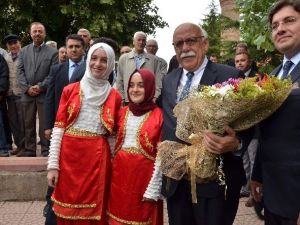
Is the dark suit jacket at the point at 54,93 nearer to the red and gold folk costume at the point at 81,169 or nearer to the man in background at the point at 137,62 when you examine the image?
the red and gold folk costume at the point at 81,169

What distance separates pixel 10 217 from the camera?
216 inches

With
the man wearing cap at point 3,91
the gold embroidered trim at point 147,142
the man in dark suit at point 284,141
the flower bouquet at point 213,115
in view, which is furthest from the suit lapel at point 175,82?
the man wearing cap at point 3,91

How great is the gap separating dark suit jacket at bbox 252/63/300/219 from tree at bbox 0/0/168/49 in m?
18.3

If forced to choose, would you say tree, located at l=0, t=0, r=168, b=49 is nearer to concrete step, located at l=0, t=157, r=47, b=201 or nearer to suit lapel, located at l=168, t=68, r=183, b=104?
concrete step, located at l=0, t=157, r=47, b=201

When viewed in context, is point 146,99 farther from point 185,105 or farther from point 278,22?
point 278,22

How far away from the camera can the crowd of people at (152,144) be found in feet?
8.95

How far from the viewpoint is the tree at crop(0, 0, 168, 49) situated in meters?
21.4

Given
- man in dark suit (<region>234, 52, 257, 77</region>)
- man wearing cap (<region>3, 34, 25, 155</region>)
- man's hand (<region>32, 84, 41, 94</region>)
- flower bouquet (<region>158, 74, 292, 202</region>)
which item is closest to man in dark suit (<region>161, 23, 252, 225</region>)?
flower bouquet (<region>158, 74, 292, 202</region>)

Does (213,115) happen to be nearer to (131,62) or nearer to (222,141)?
(222,141)

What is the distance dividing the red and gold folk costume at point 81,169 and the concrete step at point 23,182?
228 cm

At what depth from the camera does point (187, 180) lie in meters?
3.19

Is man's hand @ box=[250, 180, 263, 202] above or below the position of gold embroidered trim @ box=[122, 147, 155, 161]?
below

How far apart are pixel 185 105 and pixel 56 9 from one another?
20.9 m

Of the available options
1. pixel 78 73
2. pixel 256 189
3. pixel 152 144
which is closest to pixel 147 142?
pixel 152 144
